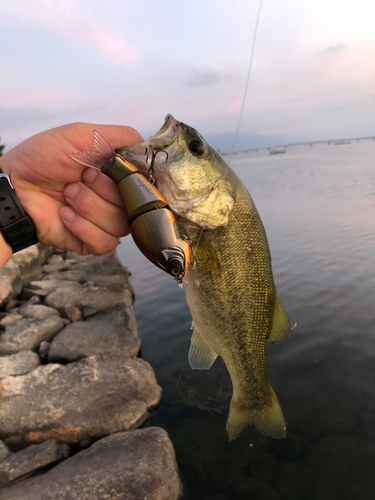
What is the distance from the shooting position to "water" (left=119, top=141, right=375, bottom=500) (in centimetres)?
402

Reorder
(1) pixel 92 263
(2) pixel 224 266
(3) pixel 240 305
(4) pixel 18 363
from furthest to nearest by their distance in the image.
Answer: (1) pixel 92 263 < (4) pixel 18 363 < (3) pixel 240 305 < (2) pixel 224 266

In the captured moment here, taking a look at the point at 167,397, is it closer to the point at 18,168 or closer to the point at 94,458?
the point at 94,458

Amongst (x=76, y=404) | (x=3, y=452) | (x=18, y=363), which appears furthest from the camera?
(x=18, y=363)

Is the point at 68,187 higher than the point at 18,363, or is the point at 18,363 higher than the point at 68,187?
the point at 68,187

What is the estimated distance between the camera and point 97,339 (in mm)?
6027

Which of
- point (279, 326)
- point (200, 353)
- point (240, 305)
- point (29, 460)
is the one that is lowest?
point (29, 460)

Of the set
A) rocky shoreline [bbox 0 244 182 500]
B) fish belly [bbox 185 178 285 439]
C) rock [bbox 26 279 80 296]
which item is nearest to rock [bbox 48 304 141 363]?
rocky shoreline [bbox 0 244 182 500]

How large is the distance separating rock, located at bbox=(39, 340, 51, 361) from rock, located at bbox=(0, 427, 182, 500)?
2536 mm

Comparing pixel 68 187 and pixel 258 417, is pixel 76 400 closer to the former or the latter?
pixel 258 417

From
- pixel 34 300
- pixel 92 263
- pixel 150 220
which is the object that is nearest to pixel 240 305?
pixel 150 220

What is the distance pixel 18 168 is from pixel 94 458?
327cm

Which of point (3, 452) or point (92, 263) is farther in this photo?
point (92, 263)

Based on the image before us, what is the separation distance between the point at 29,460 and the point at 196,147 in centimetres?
388

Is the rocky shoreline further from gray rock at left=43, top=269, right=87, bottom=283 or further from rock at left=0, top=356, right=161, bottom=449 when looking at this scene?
gray rock at left=43, top=269, right=87, bottom=283
